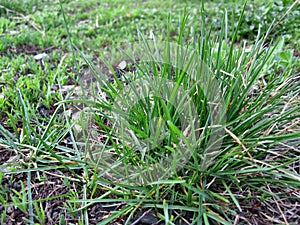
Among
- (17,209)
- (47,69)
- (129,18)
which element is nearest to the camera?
(17,209)

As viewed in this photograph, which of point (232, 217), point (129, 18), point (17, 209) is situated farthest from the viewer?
point (129, 18)

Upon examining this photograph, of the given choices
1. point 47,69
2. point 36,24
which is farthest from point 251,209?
point 36,24

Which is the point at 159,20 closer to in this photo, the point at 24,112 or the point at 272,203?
the point at 24,112

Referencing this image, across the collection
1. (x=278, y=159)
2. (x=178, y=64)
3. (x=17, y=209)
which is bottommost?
(x=17, y=209)

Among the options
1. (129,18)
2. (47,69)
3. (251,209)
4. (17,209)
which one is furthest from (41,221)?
(129,18)

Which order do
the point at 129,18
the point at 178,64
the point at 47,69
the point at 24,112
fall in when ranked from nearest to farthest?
the point at 178,64 → the point at 24,112 → the point at 47,69 → the point at 129,18

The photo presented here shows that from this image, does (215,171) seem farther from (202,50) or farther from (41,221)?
(41,221)

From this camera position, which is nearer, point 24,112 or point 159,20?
point 24,112

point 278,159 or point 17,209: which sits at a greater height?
point 278,159

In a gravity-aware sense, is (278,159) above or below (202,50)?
below
